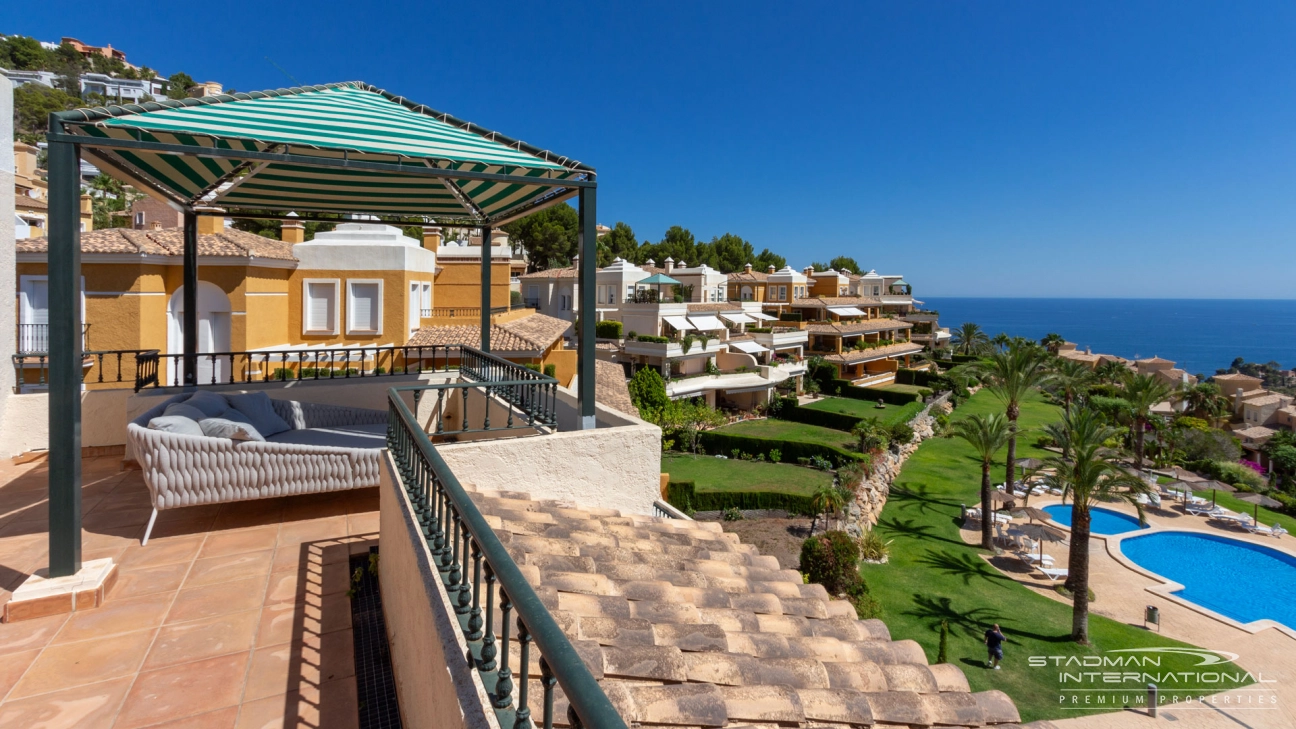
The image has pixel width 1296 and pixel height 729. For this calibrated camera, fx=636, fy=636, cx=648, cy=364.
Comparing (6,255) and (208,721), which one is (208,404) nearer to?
(208,721)

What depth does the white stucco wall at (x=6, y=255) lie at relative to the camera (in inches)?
339

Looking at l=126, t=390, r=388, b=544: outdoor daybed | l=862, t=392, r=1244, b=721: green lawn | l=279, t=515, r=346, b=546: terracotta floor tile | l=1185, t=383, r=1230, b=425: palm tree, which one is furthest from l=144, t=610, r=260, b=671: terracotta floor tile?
l=1185, t=383, r=1230, b=425: palm tree

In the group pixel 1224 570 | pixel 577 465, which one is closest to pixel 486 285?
pixel 577 465

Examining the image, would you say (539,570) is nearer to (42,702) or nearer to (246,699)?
(246,699)

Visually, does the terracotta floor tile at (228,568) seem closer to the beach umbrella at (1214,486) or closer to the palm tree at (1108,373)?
the beach umbrella at (1214,486)

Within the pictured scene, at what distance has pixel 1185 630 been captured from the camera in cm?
1783

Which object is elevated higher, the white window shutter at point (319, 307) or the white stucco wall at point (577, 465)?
the white window shutter at point (319, 307)

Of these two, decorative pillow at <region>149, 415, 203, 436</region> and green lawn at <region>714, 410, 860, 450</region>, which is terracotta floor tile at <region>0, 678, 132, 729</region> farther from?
green lawn at <region>714, 410, 860, 450</region>

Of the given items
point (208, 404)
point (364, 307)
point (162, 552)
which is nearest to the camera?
point (162, 552)

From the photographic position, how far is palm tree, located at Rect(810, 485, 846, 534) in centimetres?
2405

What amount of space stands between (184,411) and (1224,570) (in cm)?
3087

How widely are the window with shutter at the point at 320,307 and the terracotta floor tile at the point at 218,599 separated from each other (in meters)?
16.6

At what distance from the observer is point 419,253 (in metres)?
21.7

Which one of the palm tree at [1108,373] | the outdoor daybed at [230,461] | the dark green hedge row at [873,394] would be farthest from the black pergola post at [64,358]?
the palm tree at [1108,373]
